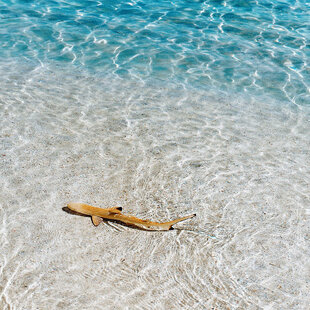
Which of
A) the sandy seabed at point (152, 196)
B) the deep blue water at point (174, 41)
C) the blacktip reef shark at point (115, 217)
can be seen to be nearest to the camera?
the sandy seabed at point (152, 196)

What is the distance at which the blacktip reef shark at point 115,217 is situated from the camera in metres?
3.19

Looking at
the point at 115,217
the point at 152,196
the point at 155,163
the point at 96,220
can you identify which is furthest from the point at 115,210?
the point at 155,163

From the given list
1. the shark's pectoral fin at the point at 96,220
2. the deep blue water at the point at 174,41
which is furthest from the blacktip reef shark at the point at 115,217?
the deep blue water at the point at 174,41

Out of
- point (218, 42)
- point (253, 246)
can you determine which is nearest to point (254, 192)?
point (253, 246)

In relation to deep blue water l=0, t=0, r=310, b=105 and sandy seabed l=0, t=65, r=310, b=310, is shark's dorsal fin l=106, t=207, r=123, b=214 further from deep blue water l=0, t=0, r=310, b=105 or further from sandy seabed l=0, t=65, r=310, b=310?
deep blue water l=0, t=0, r=310, b=105

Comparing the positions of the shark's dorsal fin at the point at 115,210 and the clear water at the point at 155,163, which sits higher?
the shark's dorsal fin at the point at 115,210

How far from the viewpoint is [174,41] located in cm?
732

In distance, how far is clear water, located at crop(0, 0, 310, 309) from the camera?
2.73 metres

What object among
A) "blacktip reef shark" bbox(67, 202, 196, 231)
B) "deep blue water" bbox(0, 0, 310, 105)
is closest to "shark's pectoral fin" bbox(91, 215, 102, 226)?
"blacktip reef shark" bbox(67, 202, 196, 231)

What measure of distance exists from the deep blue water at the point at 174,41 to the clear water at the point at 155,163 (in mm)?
A: 40

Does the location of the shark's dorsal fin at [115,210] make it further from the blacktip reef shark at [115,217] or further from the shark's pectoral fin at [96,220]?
the shark's pectoral fin at [96,220]

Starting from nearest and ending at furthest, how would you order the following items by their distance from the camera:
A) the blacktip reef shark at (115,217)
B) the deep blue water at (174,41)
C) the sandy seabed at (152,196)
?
the sandy seabed at (152,196)
the blacktip reef shark at (115,217)
the deep blue water at (174,41)

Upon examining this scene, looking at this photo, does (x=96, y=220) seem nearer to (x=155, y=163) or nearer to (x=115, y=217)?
(x=115, y=217)

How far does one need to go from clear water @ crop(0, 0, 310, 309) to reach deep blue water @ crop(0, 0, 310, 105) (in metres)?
0.04
